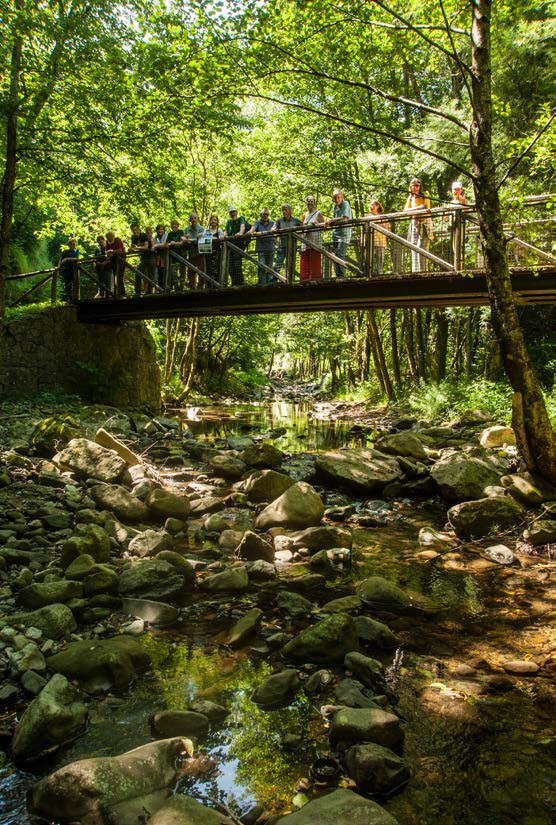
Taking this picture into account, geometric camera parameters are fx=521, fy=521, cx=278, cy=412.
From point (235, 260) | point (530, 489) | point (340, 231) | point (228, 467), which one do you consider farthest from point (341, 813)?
point (235, 260)

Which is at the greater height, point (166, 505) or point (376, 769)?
point (166, 505)

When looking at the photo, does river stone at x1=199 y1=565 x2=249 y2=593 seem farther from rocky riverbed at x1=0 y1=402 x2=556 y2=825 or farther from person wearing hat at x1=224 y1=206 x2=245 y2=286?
person wearing hat at x1=224 y1=206 x2=245 y2=286

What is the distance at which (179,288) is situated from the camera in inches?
568

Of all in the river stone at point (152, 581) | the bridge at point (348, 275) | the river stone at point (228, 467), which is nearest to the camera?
the river stone at point (152, 581)

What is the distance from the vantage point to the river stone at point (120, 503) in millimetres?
6926

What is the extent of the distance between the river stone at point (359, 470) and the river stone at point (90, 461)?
12.0ft

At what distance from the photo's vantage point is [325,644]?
3.93 metres

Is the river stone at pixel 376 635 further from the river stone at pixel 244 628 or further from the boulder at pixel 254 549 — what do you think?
the boulder at pixel 254 549

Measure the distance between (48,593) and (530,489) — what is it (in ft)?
20.9

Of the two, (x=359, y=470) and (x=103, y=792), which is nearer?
(x=103, y=792)

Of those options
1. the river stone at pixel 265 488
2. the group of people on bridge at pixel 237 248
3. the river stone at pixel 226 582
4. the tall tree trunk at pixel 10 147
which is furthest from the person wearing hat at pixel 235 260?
the river stone at pixel 226 582

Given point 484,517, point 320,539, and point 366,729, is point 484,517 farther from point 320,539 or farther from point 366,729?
point 366,729

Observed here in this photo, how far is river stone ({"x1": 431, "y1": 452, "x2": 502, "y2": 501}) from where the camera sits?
27.4ft

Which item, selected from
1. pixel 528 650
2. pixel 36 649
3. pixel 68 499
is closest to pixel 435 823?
pixel 528 650
